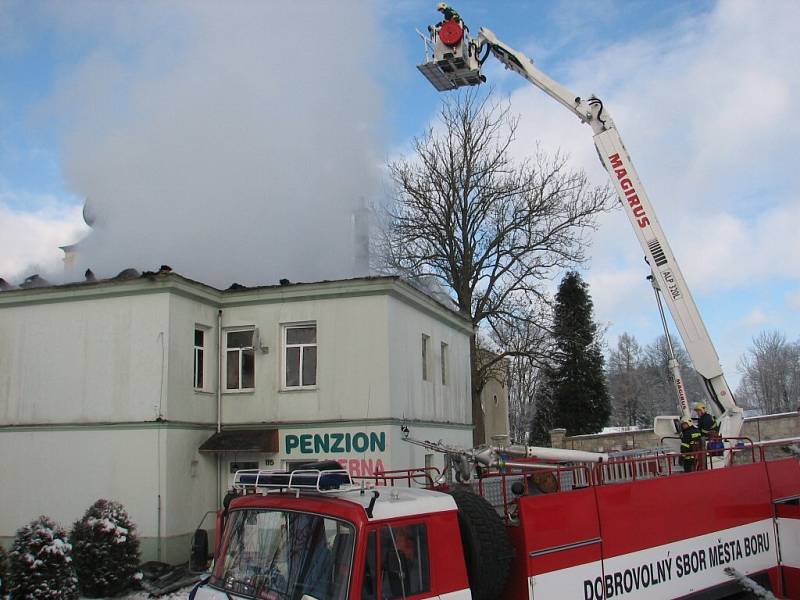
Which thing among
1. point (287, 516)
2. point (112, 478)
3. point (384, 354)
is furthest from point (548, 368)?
point (287, 516)

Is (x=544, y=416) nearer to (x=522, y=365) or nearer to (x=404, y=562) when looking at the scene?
(x=522, y=365)

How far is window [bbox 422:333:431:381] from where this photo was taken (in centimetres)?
1927

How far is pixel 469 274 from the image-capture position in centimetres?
2730

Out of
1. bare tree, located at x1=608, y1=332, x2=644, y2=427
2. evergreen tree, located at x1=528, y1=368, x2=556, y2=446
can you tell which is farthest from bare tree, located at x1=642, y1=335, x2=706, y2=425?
evergreen tree, located at x1=528, y1=368, x2=556, y2=446

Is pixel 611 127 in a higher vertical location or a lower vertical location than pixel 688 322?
higher

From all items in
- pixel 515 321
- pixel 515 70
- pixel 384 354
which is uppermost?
pixel 515 70

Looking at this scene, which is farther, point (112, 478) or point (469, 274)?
point (469, 274)

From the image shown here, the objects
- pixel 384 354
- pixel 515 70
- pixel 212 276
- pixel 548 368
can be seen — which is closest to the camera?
pixel 515 70

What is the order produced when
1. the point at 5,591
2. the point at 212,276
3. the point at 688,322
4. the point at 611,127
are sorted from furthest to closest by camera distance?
the point at 212,276 → the point at 611,127 → the point at 688,322 → the point at 5,591

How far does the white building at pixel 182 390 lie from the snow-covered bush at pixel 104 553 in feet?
6.27

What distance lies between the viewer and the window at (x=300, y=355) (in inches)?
682

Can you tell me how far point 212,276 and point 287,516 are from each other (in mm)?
17287

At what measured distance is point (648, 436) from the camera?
99.1 feet

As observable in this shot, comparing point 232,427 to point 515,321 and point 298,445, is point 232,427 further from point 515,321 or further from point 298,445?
point 515,321
